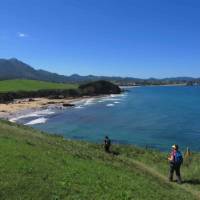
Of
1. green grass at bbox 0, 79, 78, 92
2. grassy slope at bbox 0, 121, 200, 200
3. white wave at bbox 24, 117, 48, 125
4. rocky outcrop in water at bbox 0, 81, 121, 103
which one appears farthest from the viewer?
green grass at bbox 0, 79, 78, 92

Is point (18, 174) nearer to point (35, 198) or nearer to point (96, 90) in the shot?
point (35, 198)

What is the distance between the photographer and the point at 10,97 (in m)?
126

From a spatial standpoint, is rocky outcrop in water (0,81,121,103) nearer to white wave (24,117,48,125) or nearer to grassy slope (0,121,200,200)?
white wave (24,117,48,125)

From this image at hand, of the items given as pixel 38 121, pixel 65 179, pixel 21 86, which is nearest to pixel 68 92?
pixel 21 86

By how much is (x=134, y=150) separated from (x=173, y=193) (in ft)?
48.3

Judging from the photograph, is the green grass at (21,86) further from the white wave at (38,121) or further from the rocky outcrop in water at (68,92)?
the white wave at (38,121)

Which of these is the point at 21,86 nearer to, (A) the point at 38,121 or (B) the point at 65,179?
(A) the point at 38,121

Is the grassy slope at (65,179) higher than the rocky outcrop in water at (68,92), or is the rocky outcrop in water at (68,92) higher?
the grassy slope at (65,179)

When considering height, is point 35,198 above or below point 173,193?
above

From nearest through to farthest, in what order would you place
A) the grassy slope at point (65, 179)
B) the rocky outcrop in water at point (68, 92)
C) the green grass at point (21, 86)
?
the grassy slope at point (65, 179) → the rocky outcrop in water at point (68, 92) → the green grass at point (21, 86)

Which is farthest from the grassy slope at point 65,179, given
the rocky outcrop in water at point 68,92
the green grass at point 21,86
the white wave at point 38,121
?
the green grass at point 21,86

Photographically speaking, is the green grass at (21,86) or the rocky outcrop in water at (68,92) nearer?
the rocky outcrop in water at (68,92)

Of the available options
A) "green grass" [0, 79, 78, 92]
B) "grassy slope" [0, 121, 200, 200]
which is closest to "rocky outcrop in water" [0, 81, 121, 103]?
"green grass" [0, 79, 78, 92]

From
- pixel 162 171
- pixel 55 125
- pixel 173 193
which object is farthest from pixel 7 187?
pixel 55 125
